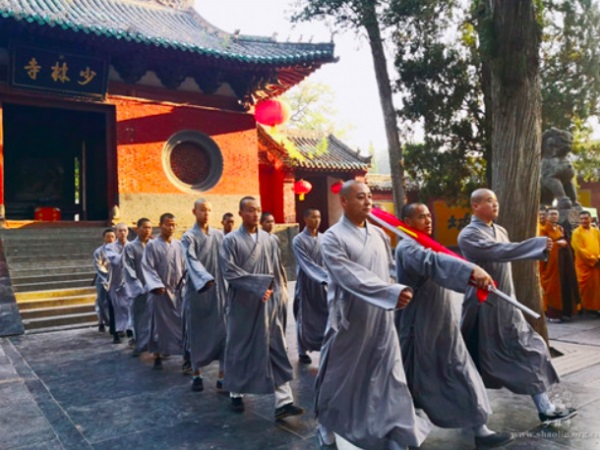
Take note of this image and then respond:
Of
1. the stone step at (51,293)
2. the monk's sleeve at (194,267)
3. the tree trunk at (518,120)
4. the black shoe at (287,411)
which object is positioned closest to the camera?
the black shoe at (287,411)

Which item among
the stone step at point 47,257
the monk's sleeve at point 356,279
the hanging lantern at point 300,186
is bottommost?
the stone step at point 47,257

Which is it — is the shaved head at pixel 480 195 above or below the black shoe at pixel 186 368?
above

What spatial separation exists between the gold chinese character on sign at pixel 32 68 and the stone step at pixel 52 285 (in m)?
4.79

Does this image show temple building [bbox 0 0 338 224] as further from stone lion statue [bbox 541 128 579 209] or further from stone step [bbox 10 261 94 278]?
stone lion statue [bbox 541 128 579 209]

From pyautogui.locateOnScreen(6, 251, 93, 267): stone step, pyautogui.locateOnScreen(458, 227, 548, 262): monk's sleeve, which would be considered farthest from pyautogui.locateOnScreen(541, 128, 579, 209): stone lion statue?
pyautogui.locateOnScreen(6, 251, 93, 267): stone step

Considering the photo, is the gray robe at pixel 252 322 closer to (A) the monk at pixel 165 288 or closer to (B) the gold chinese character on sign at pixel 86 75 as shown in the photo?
(A) the monk at pixel 165 288

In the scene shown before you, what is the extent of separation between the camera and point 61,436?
3.55 m

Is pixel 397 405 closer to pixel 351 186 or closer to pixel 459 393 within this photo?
pixel 459 393

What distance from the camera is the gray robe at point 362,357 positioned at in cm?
276

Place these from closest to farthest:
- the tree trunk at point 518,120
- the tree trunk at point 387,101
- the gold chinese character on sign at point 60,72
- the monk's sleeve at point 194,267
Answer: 1. the monk's sleeve at point 194,267
2. the tree trunk at point 518,120
3. the gold chinese character on sign at point 60,72
4. the tree trunk at point 387,101

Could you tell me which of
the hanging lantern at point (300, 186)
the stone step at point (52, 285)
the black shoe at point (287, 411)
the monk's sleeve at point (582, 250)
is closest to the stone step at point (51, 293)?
the stone step at point (52, 285)

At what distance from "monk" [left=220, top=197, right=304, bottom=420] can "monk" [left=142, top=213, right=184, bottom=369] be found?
1.45m

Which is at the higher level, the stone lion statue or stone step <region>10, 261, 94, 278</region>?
the stone lion statue

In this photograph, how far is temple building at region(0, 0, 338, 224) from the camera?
10875 millimetres
